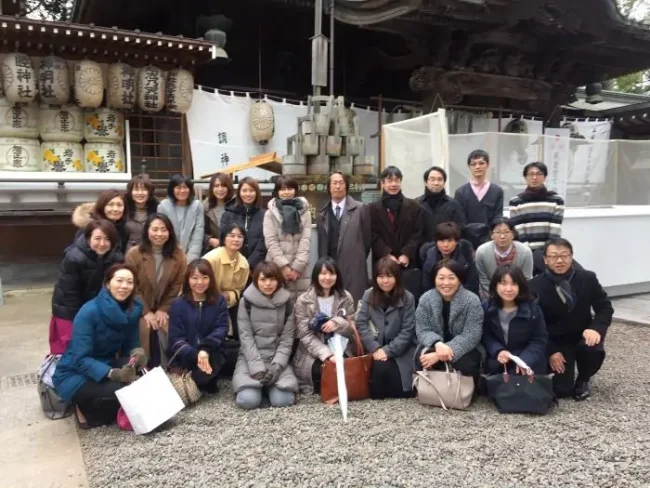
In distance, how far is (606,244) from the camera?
7.54 m

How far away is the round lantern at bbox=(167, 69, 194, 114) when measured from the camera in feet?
27.7

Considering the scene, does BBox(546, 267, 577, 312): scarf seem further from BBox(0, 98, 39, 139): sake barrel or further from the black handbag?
BBox(0, 98, 39, 139): sake barrel

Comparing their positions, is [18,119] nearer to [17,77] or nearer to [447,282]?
[17,77]

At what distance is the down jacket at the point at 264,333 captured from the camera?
13.1 feet

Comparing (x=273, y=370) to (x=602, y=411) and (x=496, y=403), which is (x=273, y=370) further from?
(x=602, y=411)

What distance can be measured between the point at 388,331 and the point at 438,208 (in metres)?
1.38

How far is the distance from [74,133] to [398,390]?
675 centimetres

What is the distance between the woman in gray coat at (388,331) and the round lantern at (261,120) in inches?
231

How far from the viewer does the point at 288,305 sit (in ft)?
13.8

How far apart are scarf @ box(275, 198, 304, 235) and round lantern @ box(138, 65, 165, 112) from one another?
4642 mm

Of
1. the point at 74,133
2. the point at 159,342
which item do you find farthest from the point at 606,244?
the point at 74,133

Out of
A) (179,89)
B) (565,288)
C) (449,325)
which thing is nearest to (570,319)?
(565,288)

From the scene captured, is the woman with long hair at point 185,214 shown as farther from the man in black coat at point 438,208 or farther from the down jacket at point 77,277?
the man in black coat at point 438,208

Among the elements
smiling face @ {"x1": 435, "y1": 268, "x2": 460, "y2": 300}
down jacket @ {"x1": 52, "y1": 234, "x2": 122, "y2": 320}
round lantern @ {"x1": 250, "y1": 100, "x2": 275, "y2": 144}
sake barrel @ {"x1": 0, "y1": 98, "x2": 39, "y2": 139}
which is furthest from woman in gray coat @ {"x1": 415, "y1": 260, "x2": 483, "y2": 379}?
sake barrel @ {"x1": 0, "y1": 98, "x2": 39, "y2": 139}
